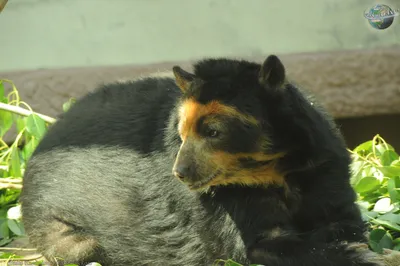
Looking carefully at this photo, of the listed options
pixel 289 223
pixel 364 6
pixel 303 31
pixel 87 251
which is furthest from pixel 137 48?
pixel 289 223

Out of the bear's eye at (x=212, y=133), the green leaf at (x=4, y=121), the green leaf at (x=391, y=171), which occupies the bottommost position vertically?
the green leaf at (x=391, y=171)

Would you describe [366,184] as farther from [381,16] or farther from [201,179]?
[381,16]

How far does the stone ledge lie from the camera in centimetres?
773

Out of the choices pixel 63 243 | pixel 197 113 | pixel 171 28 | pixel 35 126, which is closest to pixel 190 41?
pixel 171 28

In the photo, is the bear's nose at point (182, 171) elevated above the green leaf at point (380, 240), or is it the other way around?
the bear's nose at point (182, 171)

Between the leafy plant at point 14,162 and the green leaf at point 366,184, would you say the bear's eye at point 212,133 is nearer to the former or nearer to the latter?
the green leaf at point 366,184

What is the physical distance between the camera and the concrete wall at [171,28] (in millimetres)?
7805

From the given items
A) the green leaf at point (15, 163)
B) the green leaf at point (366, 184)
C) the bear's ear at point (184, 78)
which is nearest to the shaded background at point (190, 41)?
the green leaf at point (15, 163)

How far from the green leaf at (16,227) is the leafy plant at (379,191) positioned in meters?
2.60

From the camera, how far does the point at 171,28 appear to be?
25.7 ft

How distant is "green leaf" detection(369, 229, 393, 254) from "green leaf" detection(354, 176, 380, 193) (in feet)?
1.90

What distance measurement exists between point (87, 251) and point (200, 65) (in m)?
1.60

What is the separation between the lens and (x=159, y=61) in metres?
7.85

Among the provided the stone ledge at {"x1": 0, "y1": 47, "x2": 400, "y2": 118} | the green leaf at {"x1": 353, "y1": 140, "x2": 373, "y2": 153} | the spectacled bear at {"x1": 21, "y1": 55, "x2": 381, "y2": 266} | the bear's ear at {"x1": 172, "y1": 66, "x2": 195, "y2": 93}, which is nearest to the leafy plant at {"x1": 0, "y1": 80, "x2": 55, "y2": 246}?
the spectacled bear at {"x1": 21, "y1": 55, "x2": 381, "y2": 266}
